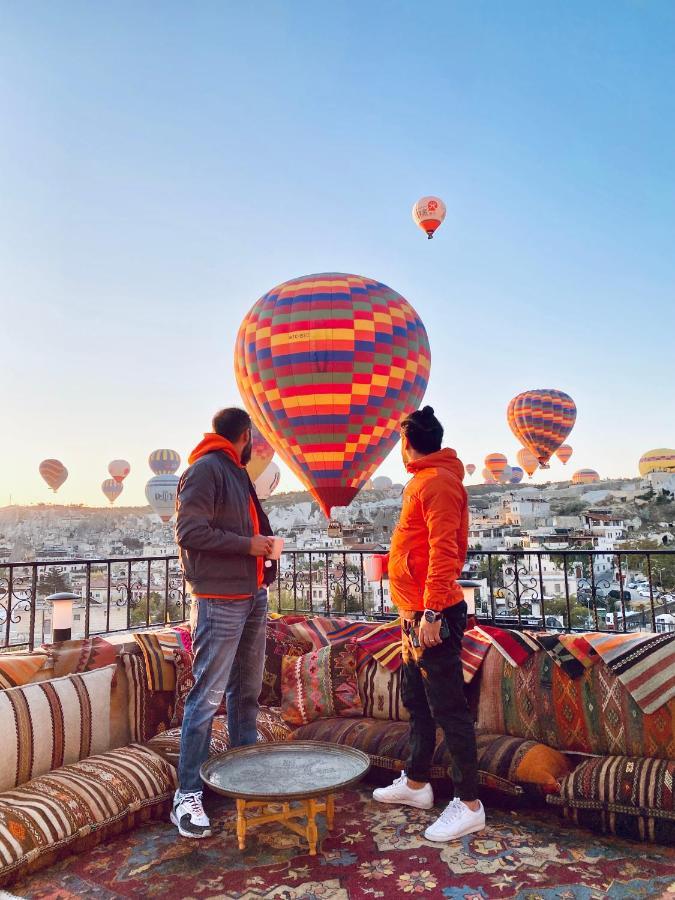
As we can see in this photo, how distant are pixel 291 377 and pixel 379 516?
99.6ft

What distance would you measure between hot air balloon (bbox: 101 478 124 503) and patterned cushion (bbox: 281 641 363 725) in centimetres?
3282

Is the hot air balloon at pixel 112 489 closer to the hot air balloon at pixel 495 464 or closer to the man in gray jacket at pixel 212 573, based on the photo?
the hot air balloon at pixel 495 464

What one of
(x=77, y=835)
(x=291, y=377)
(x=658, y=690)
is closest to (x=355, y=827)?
(x=77, y=835)

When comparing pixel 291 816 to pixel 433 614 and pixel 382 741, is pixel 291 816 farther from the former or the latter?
pixel 433 614

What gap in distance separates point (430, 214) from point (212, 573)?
12452mm

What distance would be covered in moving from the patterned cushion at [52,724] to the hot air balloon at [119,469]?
32190mm

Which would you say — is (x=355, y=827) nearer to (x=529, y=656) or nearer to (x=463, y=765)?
(x=463, y=765)

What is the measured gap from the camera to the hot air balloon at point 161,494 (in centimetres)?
2745

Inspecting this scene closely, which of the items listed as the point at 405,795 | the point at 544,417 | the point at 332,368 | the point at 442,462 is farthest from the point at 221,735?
the point at 544,417

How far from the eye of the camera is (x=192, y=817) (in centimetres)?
241

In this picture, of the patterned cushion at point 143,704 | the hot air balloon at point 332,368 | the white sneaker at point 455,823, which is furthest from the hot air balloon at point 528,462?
the white sneaker at point 455,823

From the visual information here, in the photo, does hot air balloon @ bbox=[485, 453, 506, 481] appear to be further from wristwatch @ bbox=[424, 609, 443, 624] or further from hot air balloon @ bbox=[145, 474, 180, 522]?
wristwatch @ bbox=[424, 609, 443, 624]

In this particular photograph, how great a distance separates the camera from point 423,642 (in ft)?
7.82

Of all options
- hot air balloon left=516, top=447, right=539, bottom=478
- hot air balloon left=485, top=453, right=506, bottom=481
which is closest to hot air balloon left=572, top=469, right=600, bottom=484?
hot air balloon left=485, top=453, right=506, bottom=481
